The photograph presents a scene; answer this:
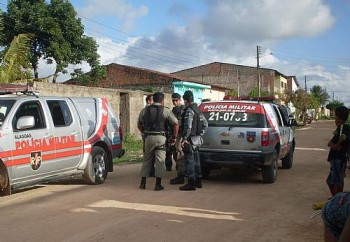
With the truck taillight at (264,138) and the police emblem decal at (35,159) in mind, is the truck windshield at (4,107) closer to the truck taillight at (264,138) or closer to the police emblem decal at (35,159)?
the police emblem decal at (35,159)

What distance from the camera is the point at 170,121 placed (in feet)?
28.8

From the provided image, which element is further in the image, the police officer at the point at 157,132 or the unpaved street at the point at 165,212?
the police officer at the point at 157,132

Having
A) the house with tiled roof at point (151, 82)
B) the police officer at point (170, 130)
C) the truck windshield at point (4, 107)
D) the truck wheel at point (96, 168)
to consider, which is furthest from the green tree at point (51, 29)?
the truck windshield at point (4, 107)

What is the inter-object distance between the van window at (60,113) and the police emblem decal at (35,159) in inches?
30.2

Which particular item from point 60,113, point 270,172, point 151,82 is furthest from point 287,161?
point 151,82

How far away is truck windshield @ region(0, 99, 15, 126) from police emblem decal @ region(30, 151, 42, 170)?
77 centimetres

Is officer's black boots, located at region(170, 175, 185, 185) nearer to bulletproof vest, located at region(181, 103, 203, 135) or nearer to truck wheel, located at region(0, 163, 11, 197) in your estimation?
bulletproof vest, located at region(181, 103, 203, 135)

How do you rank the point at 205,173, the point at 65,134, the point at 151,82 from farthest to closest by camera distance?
the point at 151,82 < the point at 205,173 < the point at 65,134

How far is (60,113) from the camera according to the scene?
8.73m

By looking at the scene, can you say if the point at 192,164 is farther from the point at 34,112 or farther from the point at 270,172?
the point at 34,112

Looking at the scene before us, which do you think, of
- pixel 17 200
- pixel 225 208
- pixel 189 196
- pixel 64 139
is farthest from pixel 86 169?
pixel 225 208

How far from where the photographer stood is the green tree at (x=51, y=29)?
2511 centimetres

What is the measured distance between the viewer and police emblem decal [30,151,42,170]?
7812mm

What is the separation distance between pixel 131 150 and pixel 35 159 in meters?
9.40
